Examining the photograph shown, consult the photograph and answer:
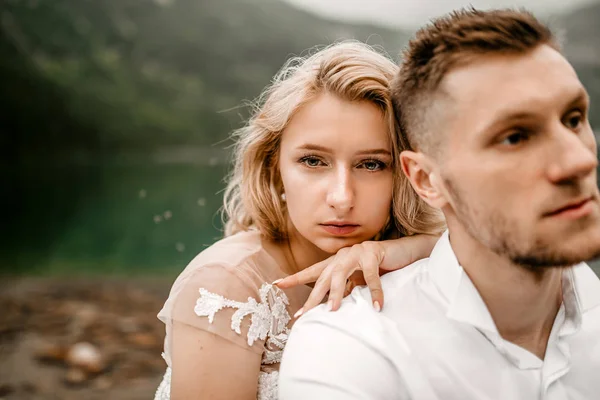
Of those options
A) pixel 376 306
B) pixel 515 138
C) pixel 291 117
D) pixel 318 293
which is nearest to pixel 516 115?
pixel 515 138

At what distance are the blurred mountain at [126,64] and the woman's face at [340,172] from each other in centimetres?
403

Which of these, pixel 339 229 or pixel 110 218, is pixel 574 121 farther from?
pixel 110 218

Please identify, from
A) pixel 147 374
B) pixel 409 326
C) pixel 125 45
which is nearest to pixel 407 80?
pixel 409 326

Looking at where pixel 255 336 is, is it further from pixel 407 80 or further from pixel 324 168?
pixel 407 80

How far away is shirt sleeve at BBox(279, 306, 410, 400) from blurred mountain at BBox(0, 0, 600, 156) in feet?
14.8

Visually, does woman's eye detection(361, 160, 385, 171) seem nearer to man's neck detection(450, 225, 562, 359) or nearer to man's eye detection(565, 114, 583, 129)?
man's neck detection(450, 225, 562, 359)

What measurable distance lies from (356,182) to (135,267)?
4185mm

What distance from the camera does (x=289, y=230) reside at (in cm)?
192

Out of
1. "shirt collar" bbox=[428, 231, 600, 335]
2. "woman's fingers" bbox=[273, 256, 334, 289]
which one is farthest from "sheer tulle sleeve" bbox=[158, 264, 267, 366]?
"shirt collar" bbox=[428, 231, 600, 335]

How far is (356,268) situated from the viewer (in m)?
1.46

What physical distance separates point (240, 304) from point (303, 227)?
27cm

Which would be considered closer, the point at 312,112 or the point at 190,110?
the point at 312,112

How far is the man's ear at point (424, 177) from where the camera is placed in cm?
127

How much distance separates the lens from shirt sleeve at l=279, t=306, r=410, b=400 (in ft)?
3.71
